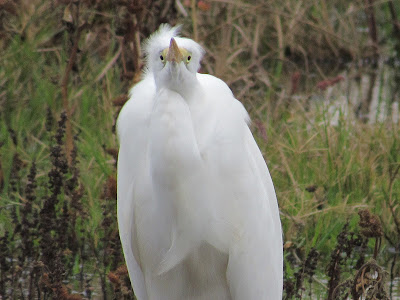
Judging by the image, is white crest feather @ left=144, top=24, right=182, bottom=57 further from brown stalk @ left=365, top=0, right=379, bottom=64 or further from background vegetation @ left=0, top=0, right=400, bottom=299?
brown stalk @ left=365, top=0, right=379, bottom=64

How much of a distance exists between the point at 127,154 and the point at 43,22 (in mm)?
3687

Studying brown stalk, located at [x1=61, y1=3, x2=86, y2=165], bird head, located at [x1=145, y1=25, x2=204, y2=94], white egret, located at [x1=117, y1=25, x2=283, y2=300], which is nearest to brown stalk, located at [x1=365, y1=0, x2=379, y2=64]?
brown stalk, located at [x1=61, y1=3, x2=86, y2=165]

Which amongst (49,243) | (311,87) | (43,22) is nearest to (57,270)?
(49,243)

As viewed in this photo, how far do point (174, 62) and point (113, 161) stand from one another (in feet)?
5.34

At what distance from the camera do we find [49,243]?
3.36 meters

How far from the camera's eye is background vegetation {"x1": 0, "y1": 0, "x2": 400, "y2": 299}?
348cm

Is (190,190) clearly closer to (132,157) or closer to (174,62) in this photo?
(132,157)

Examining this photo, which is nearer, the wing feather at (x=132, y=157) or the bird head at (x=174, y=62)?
the bird head at (x=174, y=62)

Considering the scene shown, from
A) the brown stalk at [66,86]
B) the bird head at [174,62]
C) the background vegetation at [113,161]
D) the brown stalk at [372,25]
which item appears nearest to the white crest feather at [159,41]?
the bird head at [174,62]

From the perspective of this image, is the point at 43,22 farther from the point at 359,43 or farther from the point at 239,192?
the point at 239,192

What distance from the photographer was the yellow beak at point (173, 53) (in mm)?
2451

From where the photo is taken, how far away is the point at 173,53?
2459mm

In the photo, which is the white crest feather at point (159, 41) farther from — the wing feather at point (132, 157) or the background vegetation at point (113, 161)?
the background vegetation at point (113, 161)

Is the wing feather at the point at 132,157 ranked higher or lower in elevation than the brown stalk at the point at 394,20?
lower
